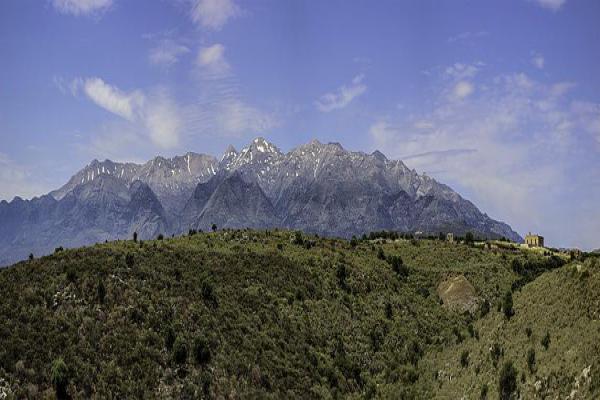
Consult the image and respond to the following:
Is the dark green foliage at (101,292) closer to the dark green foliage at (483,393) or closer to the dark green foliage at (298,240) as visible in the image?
the dark green foliage at (483,393)

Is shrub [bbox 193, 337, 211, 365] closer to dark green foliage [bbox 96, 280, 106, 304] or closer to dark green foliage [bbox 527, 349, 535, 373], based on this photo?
dark green foliage [bbox 96, 280, 106, 304]

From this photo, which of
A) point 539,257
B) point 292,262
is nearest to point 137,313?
point 292,262

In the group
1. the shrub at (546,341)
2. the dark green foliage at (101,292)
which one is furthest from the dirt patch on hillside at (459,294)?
the dark green foliage at (101,292)

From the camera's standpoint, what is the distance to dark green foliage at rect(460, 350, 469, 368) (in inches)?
1844

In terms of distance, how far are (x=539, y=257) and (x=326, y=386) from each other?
70.1 metres

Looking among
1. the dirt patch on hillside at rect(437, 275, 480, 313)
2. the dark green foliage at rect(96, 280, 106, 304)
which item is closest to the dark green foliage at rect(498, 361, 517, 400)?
the dirt patch on hillside at rect(437, 275, 480, 313)

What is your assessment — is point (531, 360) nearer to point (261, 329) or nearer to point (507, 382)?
point (507, 382)

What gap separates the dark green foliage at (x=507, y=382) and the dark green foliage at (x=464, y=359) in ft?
25.4

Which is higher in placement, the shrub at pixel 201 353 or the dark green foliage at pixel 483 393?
the shrub at pixel 201 353

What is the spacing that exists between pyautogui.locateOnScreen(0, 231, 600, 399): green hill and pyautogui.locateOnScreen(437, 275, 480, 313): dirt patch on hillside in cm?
26

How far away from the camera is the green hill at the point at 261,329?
37781 millimetres

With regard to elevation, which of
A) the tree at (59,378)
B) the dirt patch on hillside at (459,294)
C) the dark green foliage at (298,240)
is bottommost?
the tree at (59,378)

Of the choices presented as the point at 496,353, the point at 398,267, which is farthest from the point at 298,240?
the point at 496,353

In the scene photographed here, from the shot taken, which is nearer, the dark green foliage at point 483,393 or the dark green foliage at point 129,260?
the dark green foliage at point 483,393
